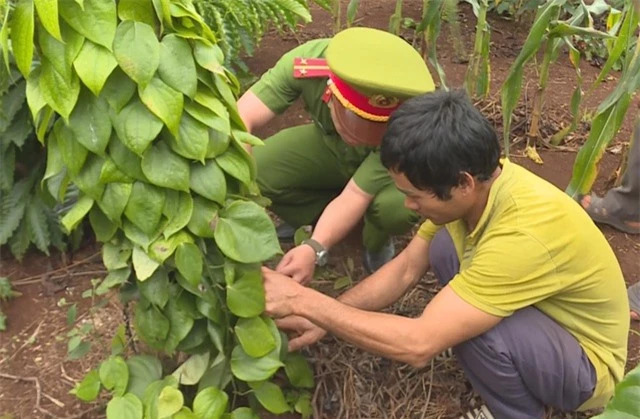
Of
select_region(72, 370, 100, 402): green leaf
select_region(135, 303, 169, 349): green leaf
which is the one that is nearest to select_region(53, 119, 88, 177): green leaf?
select_region(135, 303, 169, 349): green leaf

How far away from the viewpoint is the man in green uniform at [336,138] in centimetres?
176

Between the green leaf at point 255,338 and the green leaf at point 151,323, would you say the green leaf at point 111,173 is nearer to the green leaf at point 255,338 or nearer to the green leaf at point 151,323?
the green leaf at point 151,323

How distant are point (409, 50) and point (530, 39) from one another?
Result: 427 mm

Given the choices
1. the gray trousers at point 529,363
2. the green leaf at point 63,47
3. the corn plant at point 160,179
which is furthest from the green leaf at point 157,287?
the gray trousers at point 529,363

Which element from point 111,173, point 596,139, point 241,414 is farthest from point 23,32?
point 596,139

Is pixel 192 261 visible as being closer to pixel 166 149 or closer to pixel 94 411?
pixel 166 149

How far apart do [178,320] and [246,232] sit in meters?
0.25

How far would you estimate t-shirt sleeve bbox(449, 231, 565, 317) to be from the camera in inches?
58.5

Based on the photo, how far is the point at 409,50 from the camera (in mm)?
1838

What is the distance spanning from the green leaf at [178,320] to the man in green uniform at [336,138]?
348 mm

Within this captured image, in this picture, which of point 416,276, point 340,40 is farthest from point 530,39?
point 416,276

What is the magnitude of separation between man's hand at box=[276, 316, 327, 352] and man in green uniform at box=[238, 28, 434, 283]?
0.12 metres

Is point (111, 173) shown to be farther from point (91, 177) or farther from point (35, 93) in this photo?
point (35, 93)

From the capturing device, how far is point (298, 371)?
A: 5.61ft
